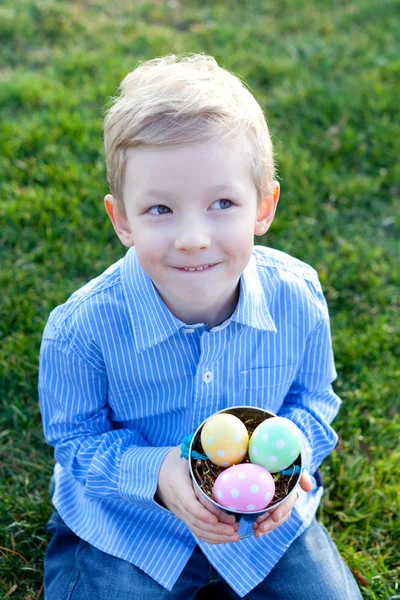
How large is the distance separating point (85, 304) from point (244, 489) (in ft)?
2.07

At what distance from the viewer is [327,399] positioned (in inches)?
81.4

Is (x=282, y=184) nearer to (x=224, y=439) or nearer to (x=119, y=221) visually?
(x=119, y=221)

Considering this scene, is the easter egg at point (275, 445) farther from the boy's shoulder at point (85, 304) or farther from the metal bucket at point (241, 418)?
the boy's shoulder at point (85, 304)

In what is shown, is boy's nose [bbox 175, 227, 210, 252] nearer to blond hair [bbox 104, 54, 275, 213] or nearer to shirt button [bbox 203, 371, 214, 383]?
blond hair [bbox 104, 54, 275, 213]

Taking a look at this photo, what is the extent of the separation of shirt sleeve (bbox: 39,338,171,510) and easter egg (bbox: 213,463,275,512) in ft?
0.99

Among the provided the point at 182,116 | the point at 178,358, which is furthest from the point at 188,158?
the point at 178,358

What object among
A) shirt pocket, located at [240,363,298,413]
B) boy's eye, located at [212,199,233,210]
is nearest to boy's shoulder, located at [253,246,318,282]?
shirt pocket, located at [240,363,298,413]

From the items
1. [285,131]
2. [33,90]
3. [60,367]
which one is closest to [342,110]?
[285,131]

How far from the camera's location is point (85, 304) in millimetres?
1777

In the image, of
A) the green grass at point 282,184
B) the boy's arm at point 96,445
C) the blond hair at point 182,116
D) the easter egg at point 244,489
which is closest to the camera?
the easter egg at point 244,489

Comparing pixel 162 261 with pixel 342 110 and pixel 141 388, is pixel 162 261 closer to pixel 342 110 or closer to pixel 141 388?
pixel 141 388

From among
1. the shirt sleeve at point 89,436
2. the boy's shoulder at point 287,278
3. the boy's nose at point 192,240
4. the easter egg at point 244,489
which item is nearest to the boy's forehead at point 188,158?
the boy's nose at point 192,240

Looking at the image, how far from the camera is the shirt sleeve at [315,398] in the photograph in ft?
A: 6.45

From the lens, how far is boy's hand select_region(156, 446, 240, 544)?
1.55 m
